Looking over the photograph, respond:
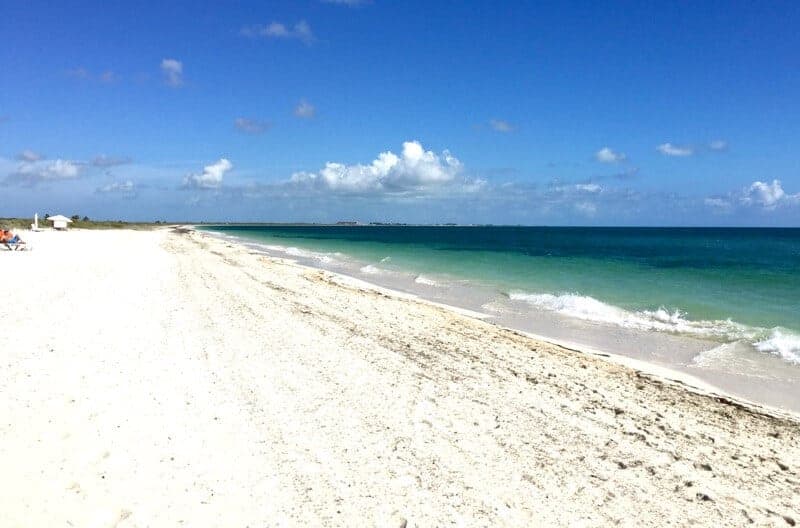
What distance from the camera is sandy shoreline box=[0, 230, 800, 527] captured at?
15.3ft

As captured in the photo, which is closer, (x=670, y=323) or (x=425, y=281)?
(x=670, y=323)

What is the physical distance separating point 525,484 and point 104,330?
8.85 metres

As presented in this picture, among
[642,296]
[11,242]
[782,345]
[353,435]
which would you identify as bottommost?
[353,435]

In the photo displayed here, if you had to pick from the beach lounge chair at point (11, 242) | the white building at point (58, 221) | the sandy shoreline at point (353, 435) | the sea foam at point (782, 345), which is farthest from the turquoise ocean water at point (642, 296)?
the white building at point (58, 221)

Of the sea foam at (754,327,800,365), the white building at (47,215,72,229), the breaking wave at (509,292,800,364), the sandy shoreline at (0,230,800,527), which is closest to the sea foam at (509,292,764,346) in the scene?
Result: the breaking wave at (509,292,800,364)

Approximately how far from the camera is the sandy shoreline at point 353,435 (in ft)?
15.3

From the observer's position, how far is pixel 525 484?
5.18 meters

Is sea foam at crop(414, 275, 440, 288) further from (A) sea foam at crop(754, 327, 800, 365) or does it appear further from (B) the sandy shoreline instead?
(A) sea foam at crop(754, 327, 800, 365)

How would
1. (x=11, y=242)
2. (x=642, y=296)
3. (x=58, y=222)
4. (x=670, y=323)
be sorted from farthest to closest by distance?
(x=58, y=222)
(x=11, y=242)
(x=642, y=296)
(x=670, y=323)

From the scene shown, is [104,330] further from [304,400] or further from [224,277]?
→ [224,277]

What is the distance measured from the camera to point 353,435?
615 cm

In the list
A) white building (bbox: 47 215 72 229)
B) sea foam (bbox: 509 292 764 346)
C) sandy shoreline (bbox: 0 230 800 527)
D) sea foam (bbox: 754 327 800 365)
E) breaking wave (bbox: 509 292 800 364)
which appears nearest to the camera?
sandy shoreline (bbox: 0 230 800 527)

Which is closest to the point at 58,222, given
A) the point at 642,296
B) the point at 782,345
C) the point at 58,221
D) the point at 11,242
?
the point at 58,221

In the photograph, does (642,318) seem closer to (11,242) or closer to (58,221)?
(11,242)
